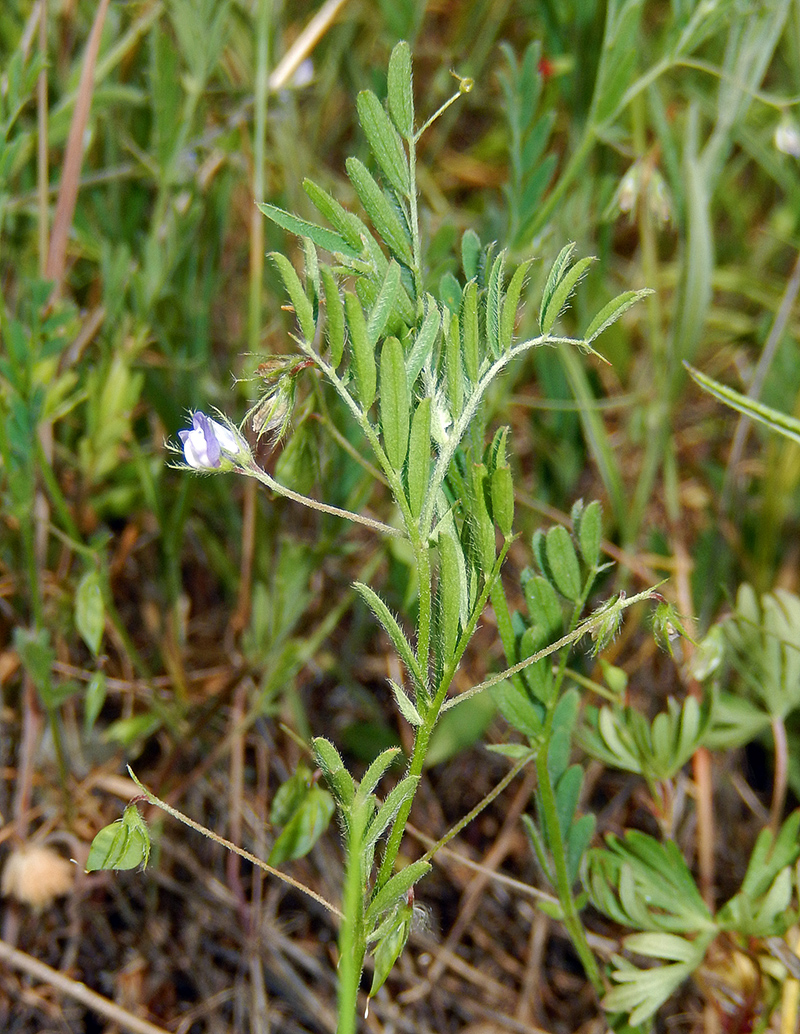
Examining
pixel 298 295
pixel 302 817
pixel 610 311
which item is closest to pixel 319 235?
pixel 298 295

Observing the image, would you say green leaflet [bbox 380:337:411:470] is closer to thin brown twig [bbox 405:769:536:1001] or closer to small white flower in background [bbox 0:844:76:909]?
thin brown twig [bbox 405:769:536:1001]

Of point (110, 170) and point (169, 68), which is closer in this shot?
point (169, 68)

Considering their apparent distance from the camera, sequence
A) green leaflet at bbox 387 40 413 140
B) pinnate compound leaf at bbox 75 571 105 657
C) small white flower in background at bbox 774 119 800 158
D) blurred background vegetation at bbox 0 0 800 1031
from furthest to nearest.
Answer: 1. small white flower in background at bbox 774 119 800 158
2. blurred background vegetation at bbox 0 0 800 1031
3. pinnate compound leaf at bbox 75 571 105 657
4. green leaflet at bbox 387 40 413 140

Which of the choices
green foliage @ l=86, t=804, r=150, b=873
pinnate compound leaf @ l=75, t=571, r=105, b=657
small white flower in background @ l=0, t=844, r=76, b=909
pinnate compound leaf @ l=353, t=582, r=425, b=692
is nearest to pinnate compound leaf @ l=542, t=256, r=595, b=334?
pinnate compound leaf @ l=353, t=582, r=425, b=692

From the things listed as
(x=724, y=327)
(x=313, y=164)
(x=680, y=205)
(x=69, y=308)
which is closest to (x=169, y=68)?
(x=69, y=308)

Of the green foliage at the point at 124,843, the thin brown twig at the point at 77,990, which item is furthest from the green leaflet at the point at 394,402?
the thin brown twig at the point at 77,990

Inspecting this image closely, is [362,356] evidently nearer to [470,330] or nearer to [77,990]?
[470,330]

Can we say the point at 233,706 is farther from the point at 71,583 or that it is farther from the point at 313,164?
the point at 313,164
